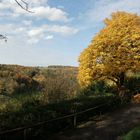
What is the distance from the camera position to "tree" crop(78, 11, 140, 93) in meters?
28.2

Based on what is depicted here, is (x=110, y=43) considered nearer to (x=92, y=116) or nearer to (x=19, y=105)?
(x=92, y=116)

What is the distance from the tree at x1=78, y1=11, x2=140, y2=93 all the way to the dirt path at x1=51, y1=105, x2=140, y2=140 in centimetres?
620

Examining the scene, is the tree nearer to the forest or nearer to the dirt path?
the forest

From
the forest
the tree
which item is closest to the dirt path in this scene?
the forest

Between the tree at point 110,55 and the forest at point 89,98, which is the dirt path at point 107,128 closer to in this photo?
the forest at point 89,98

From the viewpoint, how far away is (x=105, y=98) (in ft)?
79.8

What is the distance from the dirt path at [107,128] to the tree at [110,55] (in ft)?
20.3

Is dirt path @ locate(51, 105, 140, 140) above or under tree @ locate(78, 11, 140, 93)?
under

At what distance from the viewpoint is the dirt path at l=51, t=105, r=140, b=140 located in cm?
1625

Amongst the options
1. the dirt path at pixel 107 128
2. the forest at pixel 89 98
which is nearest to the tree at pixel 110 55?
the forest at pixel 89 98

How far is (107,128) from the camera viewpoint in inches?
707

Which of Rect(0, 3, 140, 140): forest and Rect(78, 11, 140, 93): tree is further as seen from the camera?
Rect(78, 11, 140, 93): tree

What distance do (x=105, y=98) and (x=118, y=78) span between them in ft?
22.1

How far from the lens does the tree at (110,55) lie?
92.4 feet
